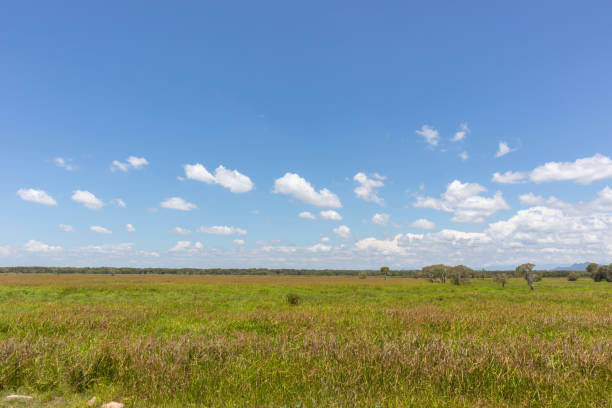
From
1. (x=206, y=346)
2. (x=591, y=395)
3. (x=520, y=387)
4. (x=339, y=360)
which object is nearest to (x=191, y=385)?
(x=206, y=346)

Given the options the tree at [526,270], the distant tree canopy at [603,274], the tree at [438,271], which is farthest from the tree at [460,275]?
the distant tree canopy at [603,274]

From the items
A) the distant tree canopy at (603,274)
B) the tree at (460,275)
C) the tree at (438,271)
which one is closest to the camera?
the tree at (460,275)

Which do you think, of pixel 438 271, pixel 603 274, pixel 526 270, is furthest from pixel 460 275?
pixel 603 274

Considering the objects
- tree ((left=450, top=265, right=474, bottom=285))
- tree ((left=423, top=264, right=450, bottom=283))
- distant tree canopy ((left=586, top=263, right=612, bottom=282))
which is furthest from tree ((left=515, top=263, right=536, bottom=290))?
distant tree canopy ((left=586, top=263, right=612, bottom=282))

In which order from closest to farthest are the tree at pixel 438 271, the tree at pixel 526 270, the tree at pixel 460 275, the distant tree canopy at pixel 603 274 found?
the tree at pixel 526 270 < the tree at pixel 460 275 < the distant tree canopy at pixel 603 274 < the tree at pixel 438 271

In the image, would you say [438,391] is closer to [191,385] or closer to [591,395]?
[591,395]

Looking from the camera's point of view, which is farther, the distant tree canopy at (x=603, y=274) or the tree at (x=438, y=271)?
the tree at (x=438, y=271)

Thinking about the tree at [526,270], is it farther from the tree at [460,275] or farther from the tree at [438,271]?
the tree at [438,271]

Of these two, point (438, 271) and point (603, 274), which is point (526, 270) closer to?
point (438, 271)

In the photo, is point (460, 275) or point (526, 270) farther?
point (460, 275)

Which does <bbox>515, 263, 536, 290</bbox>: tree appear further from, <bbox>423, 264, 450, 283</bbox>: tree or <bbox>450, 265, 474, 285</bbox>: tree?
<bbox>423, 264, 450, 283</bbox>: tree

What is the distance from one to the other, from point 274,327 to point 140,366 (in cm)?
520

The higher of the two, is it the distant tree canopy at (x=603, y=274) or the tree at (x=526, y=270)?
the tree at (x=526, y=270)

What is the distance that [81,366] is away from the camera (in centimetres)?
540
